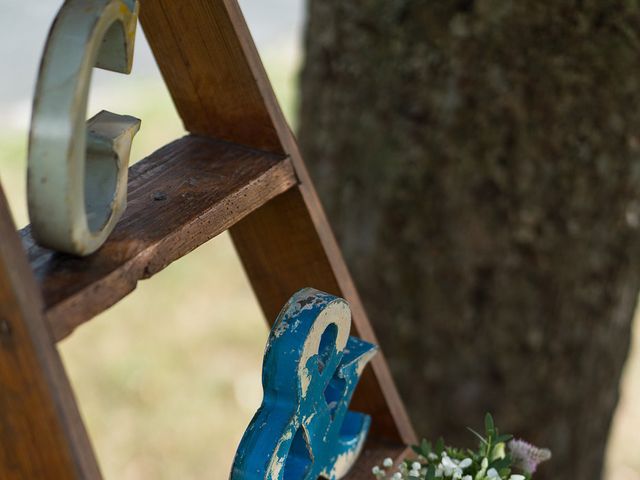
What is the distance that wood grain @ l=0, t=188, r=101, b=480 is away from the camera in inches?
29.6

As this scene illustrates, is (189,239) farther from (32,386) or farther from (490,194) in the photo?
(490,194)

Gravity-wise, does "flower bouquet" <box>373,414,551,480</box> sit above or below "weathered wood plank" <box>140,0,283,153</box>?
below

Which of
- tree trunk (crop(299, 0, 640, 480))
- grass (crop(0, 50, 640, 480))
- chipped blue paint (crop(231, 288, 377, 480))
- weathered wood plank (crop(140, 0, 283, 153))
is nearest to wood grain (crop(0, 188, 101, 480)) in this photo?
chipped blue paint (crop(231, 288, 377, 480))

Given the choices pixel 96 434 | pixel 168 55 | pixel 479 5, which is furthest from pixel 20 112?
pixel 168 55

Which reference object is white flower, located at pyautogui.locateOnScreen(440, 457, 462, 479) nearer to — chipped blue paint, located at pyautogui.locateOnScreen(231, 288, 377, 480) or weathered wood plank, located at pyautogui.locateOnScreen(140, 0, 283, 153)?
chipped blue paint, located at pyautogui.locateOnScreen(231, 288, 377, 480)

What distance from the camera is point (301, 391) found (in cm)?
95

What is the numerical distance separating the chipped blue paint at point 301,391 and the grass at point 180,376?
1756 millimetres

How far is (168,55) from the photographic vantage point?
1070 mm

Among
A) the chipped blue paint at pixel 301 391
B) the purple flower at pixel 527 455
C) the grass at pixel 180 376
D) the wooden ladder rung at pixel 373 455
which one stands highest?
the chipped blue paint at pixel 301 391

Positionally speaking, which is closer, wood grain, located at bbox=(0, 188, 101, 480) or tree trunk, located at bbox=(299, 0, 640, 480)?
wood grain, located at bbox=(0, 188, 101, 480)

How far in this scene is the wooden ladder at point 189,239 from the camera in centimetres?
77

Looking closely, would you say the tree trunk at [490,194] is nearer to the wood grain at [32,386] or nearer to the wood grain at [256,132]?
the wood grain at [256,132]

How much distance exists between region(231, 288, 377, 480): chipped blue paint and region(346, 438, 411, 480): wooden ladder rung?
10 centimetres

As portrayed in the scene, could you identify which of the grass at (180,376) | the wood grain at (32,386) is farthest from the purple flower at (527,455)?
the grass at (180,376)
